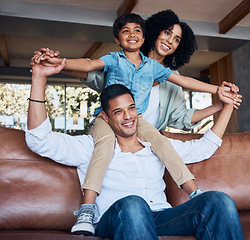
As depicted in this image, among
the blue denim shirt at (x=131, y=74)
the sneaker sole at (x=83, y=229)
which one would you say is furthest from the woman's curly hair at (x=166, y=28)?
the sneaker sole at (x=83, y=229)

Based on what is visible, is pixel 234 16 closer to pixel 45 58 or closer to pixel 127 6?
pixel 127 6

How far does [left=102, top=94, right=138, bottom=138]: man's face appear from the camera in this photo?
5.99ft

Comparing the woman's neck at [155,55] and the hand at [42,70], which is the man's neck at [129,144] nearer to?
the hand at [42,70]

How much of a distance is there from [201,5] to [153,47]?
3715mm

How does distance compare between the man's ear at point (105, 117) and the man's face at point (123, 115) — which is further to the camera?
the man's ear at point (105, 117)

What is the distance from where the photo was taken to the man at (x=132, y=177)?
50.6 inches

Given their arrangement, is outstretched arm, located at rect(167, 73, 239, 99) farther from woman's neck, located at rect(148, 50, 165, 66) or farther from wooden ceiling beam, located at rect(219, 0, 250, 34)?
wooden ceiling beam, located at rect(219, 0, 250, 34)

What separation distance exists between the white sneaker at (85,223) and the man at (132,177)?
5 centimetres

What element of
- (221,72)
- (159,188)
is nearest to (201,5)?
(221,72)

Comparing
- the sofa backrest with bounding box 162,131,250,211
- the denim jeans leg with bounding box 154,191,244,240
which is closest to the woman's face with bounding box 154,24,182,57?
the sofa backrest with bounding box 162,131,250,211

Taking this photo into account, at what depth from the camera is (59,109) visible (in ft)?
29.7

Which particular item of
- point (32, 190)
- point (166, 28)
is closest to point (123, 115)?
point (32, 190)

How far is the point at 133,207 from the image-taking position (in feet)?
4.17

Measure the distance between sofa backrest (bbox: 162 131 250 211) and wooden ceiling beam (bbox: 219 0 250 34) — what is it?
13.8ft
